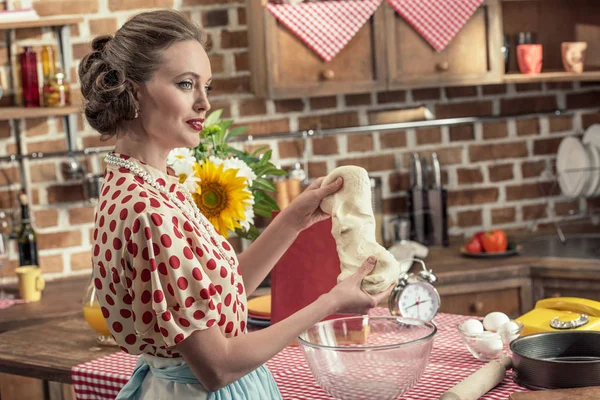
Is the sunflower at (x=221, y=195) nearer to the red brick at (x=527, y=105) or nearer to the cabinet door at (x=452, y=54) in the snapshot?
the cabinet door at (x=452, y=54)

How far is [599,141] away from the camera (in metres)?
3.95

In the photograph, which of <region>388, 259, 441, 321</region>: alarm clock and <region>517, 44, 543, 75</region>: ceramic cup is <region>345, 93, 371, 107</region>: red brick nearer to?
<region>517, 44, 543, 75</region>: ceramic cup

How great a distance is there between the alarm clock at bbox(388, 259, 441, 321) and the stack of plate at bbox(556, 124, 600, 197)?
183cm

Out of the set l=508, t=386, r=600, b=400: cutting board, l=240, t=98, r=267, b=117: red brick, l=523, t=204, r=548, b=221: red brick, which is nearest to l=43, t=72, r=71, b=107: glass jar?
l=240, t=98, r=267, b=117: red brick

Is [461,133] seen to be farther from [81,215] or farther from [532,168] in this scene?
[81,215]

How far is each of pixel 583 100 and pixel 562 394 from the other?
2.76m

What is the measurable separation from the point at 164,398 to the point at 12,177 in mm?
2103

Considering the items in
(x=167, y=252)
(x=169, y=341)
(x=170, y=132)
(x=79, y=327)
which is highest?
(x=170, y=132)

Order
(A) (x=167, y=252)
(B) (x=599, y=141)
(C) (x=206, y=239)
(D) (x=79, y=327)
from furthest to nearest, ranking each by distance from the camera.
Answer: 1. (B) (x=599, y=141)
2. (D) (x=79, y=327)
3. (C) (x=206, y=239)
4. (A) (x=167, y=252)

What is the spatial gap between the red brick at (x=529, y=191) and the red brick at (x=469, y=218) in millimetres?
156

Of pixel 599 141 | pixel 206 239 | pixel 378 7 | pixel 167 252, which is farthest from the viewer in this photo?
pixel 599 141

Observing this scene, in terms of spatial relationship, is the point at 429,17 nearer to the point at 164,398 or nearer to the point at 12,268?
the point at 12,268

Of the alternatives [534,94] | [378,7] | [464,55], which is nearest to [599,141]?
[534,94]

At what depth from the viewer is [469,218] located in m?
4.00
